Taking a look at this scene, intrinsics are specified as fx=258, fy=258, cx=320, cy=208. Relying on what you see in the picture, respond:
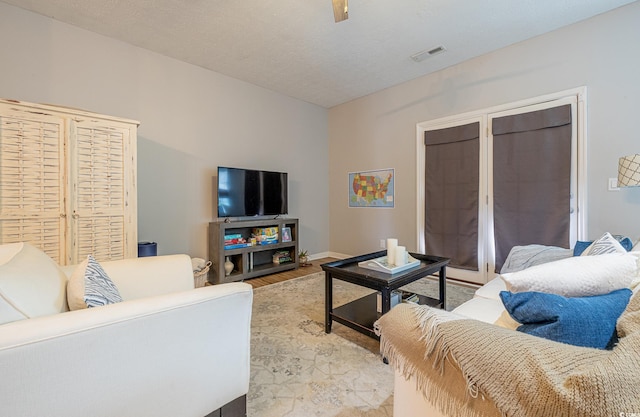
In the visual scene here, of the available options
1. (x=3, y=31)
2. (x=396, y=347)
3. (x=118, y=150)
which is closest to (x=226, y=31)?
(x=118, y=150)

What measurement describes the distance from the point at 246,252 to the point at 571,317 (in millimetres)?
3264

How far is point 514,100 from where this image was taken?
9.48 ft

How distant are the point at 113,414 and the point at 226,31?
10.0 ft

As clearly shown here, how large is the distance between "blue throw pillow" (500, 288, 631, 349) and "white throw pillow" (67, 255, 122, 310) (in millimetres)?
1428

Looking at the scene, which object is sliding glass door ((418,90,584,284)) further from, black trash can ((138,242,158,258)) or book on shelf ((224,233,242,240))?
black trash can ((138,242,158,258))

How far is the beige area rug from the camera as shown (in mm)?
1312

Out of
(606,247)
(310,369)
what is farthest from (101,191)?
(606,247)

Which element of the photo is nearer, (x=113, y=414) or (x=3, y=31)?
(x=113, y=414)

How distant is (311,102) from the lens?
15.1 ft

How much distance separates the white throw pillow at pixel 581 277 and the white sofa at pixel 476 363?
1.2 inches

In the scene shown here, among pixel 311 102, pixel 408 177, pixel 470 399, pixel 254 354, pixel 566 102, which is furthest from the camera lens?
pixel 311 102

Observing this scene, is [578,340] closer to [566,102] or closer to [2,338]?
[2,338]

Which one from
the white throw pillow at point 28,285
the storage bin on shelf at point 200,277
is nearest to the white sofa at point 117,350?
the white throw pillow at point 28,285

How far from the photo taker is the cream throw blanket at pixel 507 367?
0.42m
